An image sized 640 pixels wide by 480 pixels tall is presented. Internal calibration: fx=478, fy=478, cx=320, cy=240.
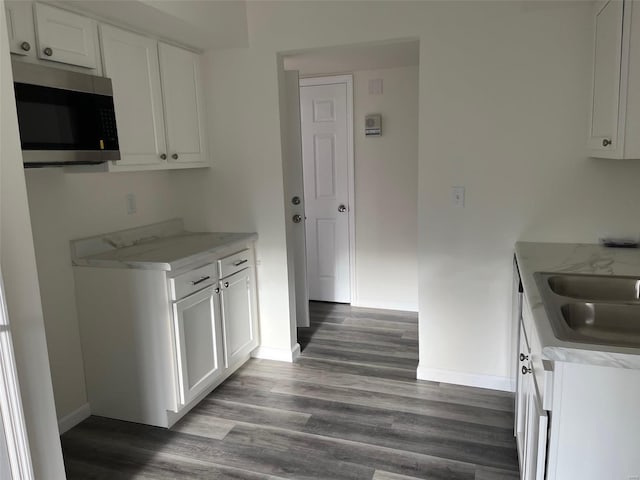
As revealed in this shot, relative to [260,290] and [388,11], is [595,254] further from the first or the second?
[260,290]

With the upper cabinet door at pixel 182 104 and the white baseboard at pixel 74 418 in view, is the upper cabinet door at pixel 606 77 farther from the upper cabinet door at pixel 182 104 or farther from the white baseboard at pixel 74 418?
the white baseboard at pixel 74 418

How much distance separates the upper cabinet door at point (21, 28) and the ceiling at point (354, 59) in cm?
159

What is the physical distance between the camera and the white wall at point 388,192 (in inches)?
168

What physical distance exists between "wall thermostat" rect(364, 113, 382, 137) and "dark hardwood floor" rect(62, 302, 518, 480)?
6.75 feet

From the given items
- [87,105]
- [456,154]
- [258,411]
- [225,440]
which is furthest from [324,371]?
[87,105]

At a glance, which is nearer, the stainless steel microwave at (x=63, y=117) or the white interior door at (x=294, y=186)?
the stainless steel microwave at (x=63, y=117)

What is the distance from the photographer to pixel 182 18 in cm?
259

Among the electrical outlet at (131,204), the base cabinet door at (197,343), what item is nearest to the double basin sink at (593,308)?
the base cabinet door at (197,343)

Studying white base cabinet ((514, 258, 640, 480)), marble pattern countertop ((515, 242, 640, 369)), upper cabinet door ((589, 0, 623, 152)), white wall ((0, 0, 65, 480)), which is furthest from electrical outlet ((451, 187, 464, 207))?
white wall ((0, 0, 65, 480))

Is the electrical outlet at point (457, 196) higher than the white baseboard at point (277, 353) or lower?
higher

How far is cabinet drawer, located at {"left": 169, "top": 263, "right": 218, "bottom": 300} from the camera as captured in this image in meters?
2.58

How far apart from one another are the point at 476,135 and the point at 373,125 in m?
1.65

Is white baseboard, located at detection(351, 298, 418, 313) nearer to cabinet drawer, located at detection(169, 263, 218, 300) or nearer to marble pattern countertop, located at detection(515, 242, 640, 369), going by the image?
marble pattern countertop, located at detection(515, 242, 640, 369)

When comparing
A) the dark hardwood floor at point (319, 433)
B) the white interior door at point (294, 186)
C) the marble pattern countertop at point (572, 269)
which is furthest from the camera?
A: the white interior door at point (294, 186)
